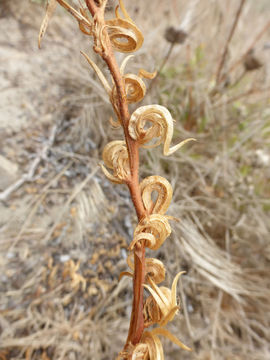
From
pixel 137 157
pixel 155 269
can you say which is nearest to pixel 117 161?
pixel 137 157

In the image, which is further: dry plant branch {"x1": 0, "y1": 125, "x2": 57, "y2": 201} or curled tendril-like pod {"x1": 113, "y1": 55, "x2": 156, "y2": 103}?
dry plant branch {"x1": 0, "y1": 125, "x2": 57, "y2": 201}

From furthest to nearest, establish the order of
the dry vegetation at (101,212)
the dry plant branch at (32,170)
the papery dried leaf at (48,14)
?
the dry plant branch at (32,170) < the dry vegetation at (101,212) < the papery dried leaf at (48,14)

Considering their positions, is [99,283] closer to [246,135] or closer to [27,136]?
[27,136]

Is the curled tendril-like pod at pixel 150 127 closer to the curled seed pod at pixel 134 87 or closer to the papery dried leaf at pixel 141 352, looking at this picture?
the curled seed pod at pixel 134 87

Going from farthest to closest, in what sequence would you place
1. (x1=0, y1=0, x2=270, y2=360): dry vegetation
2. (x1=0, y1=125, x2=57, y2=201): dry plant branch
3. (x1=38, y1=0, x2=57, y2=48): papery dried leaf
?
(x1=0, y1=125, x2=57, y2=201): dry plant branch
(x1=0, y1=0, x2=270, y2=360): dry vegetation
(x1=38, y1=0, x2=57, y2=48): papery dried leaf

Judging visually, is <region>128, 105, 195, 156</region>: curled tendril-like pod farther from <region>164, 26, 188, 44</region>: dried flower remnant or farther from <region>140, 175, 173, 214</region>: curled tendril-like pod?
<region>164, 26, 188, 44</region>: dried flower remnant

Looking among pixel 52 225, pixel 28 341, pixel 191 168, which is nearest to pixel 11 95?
pixel 52 225

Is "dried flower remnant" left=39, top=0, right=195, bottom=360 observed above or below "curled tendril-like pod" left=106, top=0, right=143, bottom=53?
below

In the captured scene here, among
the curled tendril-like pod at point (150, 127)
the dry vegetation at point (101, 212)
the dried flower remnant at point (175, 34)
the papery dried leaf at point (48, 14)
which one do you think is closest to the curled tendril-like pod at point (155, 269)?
the curled tendril-like pod at point (150, 127)

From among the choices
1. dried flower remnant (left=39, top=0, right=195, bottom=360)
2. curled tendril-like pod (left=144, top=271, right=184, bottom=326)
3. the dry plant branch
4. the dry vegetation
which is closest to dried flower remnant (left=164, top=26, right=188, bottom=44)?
the dry vegetation
